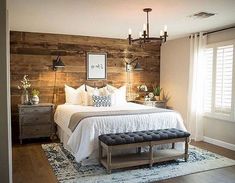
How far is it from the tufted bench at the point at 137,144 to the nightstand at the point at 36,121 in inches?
76.7

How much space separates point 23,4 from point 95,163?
8.53 feet

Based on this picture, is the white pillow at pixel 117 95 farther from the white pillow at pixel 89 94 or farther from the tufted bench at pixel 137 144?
the tufted bench at pixel 137 144

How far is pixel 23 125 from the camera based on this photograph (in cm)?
517

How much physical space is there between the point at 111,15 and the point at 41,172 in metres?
2.65

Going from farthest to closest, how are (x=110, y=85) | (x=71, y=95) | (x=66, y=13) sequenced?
(x=110, y=85), (x=71, y=95), (x=66, y=13)

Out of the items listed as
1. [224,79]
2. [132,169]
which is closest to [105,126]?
[132,169]

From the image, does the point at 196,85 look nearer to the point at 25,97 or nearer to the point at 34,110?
the point at 34,110

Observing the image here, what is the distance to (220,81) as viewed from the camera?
5.06 metres

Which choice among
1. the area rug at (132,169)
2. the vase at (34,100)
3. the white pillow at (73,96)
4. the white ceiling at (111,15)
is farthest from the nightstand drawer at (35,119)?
the white ceiling at (111,15)

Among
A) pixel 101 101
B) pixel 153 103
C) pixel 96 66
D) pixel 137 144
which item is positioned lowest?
pixel 137 144

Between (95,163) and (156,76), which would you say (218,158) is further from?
(156,76)

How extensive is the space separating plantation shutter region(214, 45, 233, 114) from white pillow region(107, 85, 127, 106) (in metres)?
2.14

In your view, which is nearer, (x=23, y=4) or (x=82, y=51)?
(x=23, y=4)

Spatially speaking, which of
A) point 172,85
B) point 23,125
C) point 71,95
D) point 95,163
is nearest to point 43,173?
point 95,163
